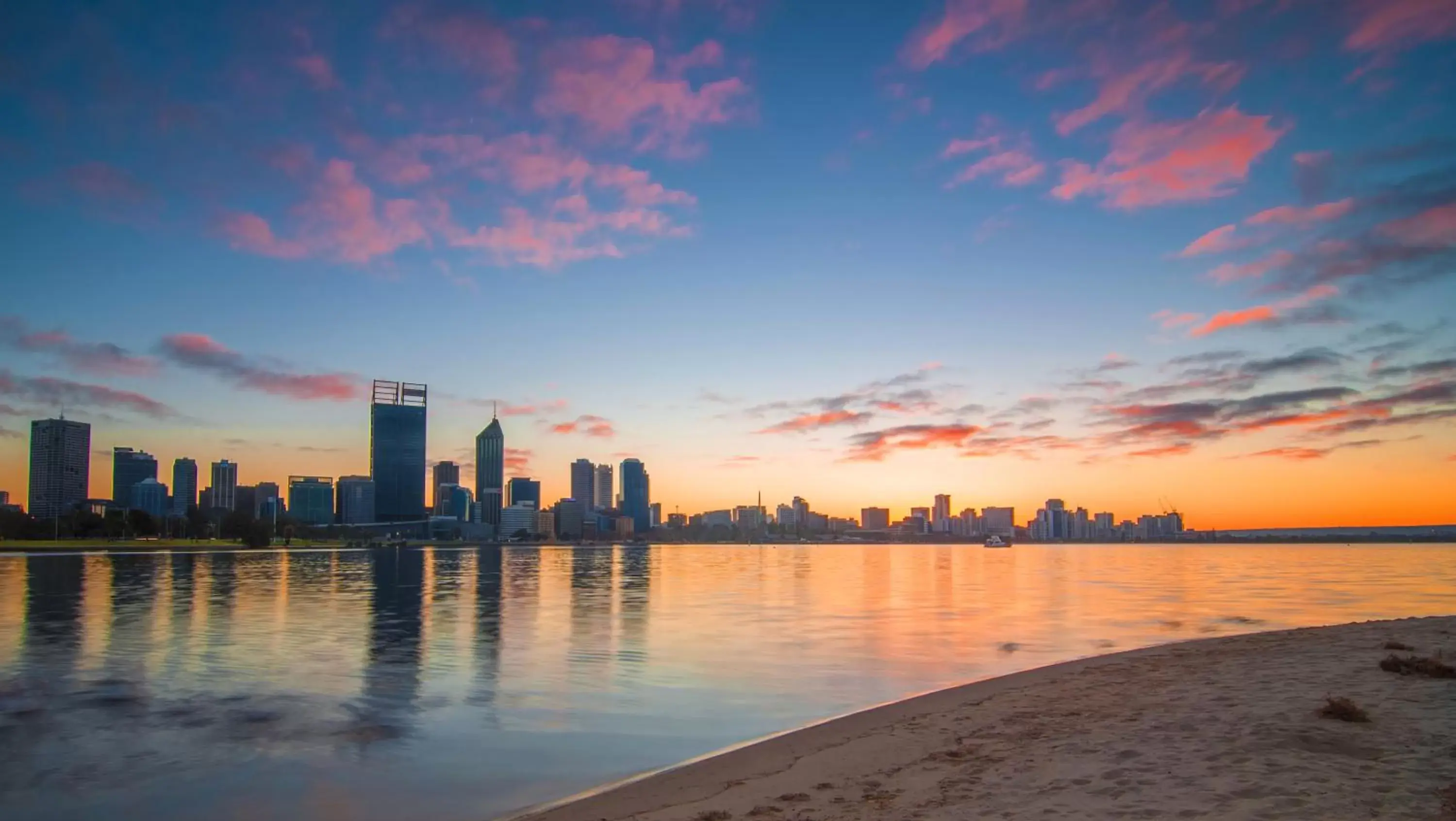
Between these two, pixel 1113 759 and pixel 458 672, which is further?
pixel 458 672

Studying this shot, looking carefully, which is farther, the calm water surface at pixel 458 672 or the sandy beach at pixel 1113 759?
the calm water surface at pixel 458 672

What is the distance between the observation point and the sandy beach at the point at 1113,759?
10.9m

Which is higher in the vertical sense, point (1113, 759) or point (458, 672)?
point (1113, 759)

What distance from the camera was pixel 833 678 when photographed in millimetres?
28234

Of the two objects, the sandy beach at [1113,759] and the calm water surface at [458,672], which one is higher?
the sandy beach at [1113,759]

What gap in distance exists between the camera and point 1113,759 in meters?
13.3

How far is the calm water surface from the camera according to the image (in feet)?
54.7

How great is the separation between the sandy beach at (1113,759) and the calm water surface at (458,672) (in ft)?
8.64

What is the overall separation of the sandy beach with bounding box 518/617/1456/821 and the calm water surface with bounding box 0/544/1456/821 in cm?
263

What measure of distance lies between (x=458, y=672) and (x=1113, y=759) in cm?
2212

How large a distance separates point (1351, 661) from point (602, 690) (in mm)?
20036

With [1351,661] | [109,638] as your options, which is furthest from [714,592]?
[1351,661]

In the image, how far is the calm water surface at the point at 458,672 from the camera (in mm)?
16688

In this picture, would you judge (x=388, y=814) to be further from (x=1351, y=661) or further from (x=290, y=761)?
(x=1351, y=661)
